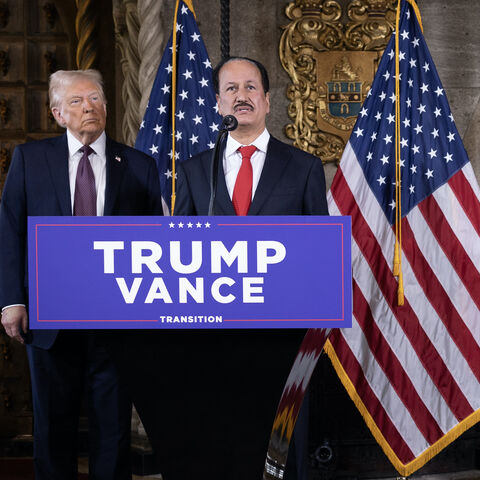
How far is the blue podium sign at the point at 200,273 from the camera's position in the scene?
1836 millimetres

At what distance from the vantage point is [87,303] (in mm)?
1842

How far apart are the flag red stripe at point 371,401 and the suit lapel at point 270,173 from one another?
1.39 metres

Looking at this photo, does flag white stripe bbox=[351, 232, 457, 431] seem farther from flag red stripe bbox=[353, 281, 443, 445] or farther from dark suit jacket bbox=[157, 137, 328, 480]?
dark suit jacket bbox=[157, 137, 328, 480]

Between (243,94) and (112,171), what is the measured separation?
576 millimetres

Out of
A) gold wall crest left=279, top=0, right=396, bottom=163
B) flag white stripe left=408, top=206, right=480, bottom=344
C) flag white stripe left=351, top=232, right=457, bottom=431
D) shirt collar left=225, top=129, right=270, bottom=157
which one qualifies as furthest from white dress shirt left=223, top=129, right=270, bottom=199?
gold wall crest left=279, top=0, right=396, bottom=163

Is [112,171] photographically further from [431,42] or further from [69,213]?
[431,42]

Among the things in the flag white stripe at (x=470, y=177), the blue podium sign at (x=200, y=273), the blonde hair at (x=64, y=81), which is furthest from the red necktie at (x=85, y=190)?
the flag white stripe at (x=470, y=177)

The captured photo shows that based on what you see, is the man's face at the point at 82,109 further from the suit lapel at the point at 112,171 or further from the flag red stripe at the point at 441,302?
the flag red stripe at the point at 441,302

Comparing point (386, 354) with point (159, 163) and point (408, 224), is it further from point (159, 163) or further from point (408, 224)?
point (159, 163)

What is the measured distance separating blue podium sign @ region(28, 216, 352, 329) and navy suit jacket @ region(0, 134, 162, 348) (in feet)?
2.86

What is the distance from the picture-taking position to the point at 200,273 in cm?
183

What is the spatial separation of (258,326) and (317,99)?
8.74ft

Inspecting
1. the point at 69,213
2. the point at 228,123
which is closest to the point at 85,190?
the point at 69,213

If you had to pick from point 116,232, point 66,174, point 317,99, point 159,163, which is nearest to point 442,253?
point 317,99
